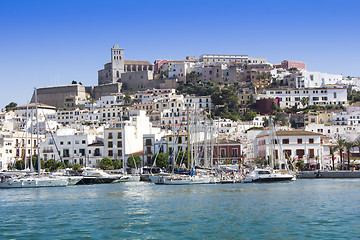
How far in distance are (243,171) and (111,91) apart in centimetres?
9735

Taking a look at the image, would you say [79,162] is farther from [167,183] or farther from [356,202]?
[356,202]

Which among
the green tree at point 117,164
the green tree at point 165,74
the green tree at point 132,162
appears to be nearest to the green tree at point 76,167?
the green tree at point 117,164

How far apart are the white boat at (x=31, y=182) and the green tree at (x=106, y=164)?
1718 centimetres

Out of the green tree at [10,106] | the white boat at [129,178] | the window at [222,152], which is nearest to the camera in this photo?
the white boat at [129,178]

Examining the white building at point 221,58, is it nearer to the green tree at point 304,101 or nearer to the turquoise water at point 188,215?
the green tree at point 304,101

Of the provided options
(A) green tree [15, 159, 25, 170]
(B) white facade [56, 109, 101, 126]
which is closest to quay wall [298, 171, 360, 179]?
(A) green tree [15, 159, 25, 170]

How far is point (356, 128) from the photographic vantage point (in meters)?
108

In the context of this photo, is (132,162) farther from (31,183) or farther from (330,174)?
(330,174)

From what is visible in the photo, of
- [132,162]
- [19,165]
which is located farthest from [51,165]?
[132,162]

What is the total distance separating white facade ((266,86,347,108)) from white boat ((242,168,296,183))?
231 feet

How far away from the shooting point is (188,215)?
102 ft

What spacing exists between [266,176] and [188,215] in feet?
92.5

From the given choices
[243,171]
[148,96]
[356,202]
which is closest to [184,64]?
[148,96]

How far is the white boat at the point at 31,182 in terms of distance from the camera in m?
56.9
